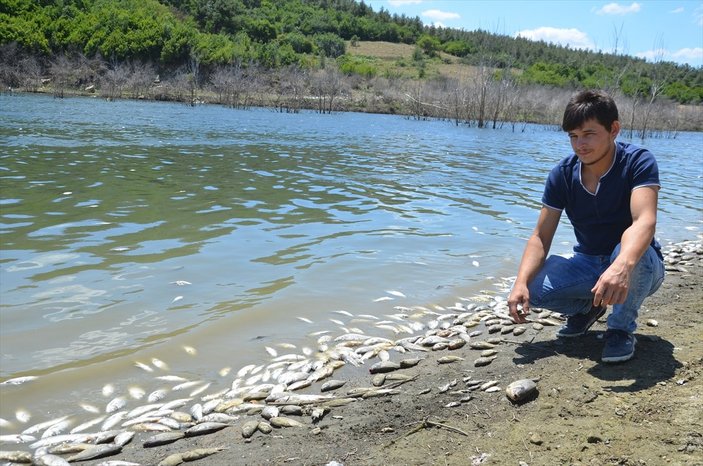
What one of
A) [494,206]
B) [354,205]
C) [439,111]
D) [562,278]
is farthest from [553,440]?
[439,111]

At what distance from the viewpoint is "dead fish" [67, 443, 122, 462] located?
3.83 meters

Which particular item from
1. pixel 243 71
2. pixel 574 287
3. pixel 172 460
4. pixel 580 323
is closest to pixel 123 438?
pixel 172 460

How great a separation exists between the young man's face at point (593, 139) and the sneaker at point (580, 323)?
1.43m

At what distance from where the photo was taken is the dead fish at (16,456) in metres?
3.85

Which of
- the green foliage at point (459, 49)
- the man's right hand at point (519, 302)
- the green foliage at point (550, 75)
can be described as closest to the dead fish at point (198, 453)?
the man's right hand at point (519, 302)

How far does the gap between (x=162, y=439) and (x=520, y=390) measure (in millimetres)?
2476

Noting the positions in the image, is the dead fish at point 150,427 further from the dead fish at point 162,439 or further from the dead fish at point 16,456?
the dead fish at point 16,456

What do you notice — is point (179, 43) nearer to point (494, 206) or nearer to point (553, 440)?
point (494, 206)

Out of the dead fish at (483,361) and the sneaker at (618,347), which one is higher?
the sneaker at (618,347)

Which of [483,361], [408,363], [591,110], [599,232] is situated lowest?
[408,363]

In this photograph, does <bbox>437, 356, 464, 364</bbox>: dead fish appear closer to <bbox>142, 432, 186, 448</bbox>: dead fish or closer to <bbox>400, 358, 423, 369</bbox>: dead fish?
<bbox>400, 358, 423, 369</bbox>: dead fish

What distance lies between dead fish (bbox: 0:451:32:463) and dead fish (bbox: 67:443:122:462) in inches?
11.0

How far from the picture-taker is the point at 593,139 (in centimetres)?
443

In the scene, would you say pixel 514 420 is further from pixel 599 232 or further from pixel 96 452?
pixel 96 452
